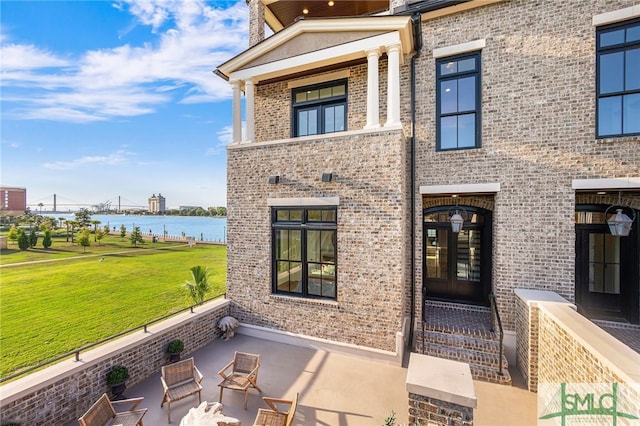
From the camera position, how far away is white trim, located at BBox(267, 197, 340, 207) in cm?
680

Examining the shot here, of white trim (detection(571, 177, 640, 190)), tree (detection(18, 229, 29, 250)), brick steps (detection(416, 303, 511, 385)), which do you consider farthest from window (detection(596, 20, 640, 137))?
tree (detection(18, 229, 29, 250))

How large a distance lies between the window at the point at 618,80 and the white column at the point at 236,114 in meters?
8.90

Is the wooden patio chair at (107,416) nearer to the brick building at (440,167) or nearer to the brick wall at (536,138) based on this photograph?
the brick building at (440,167)

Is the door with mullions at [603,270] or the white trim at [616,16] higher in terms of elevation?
the white trim at [616,16]

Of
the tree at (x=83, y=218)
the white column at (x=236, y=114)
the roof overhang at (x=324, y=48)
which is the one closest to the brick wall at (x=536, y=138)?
the roof overhang at (x=324, y=48)

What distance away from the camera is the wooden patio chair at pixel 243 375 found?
4.94 meters

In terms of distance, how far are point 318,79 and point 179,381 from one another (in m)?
8.14

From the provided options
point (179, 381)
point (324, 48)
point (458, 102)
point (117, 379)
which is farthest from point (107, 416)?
point (458, 102)

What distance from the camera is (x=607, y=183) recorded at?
19.1 feet

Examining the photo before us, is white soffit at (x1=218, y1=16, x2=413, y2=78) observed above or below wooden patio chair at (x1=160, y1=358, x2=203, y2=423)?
above

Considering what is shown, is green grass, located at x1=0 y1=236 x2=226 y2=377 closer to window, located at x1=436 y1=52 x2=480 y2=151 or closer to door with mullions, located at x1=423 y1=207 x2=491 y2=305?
door with mullions, located at x1=423 y1=207 x2=491 y2=305

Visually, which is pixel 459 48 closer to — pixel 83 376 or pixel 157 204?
pixel 83 376

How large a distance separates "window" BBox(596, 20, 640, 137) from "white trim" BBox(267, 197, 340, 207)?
613 centimetres

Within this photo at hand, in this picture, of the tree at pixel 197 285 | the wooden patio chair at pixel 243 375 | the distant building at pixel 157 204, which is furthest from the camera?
the distant building at pixel 157 204
